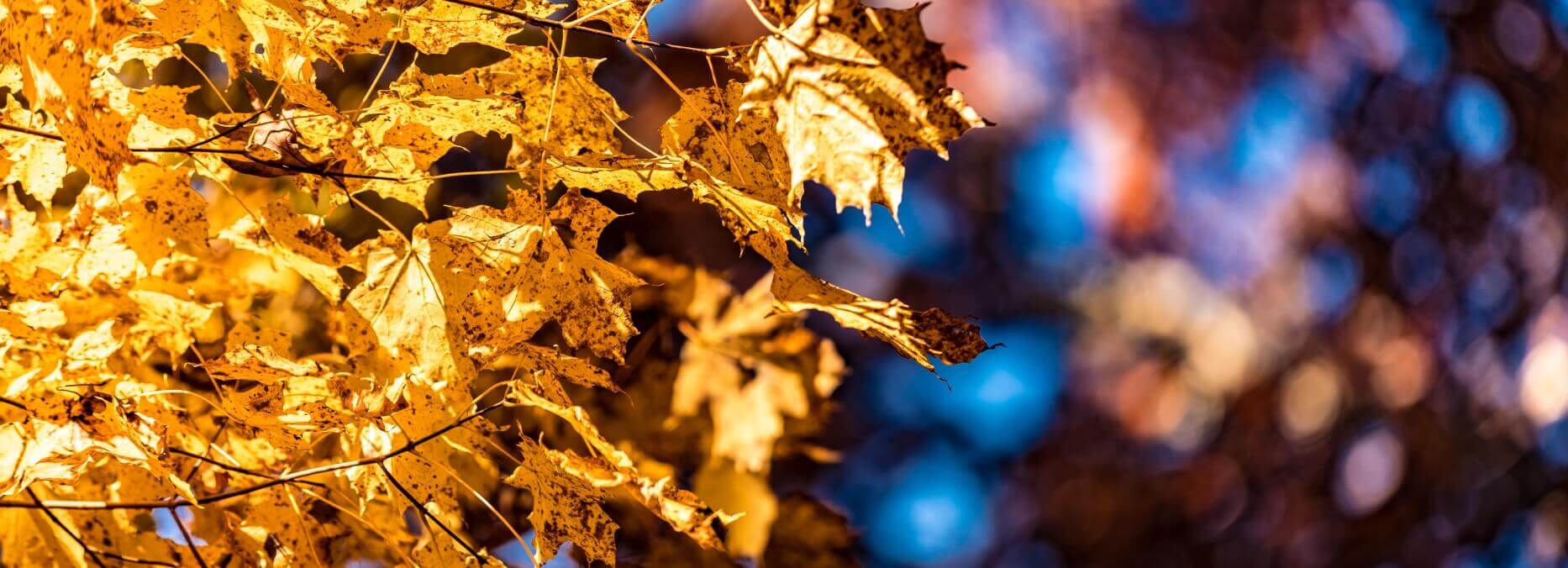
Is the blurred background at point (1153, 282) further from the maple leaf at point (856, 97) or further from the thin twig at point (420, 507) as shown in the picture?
the maple leaf at point (856, 97)

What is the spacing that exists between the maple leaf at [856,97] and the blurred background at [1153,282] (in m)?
0.60

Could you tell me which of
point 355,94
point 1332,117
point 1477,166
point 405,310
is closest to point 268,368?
point 405,310

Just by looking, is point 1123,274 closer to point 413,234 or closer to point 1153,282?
point 1153,282

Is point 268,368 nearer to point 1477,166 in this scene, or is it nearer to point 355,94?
point 355,94

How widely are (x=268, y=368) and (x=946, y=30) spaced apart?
685 mm

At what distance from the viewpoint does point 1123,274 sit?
0.97m

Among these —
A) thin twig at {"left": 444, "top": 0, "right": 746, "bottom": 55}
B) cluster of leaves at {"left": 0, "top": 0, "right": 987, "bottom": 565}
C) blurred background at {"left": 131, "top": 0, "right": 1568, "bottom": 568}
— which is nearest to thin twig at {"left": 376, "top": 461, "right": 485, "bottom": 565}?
cluster of leaves at {"left": 0, "top": 0, "right": 987, "bottom": 565}

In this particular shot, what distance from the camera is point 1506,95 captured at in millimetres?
1218

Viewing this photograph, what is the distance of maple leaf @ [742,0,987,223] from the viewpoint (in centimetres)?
32

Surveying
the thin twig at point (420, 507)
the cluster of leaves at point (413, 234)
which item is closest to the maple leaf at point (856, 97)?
the cluster of leaves at point (413, 234)

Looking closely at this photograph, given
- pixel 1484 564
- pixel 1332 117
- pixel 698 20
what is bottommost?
pixel 698 20

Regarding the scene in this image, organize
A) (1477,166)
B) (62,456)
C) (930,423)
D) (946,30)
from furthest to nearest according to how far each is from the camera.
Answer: (1477,166)
(930,423)
(946,30)
(62,456)

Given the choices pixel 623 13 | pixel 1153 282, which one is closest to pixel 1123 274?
pixel 1153 282

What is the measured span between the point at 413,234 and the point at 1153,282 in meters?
0.75
